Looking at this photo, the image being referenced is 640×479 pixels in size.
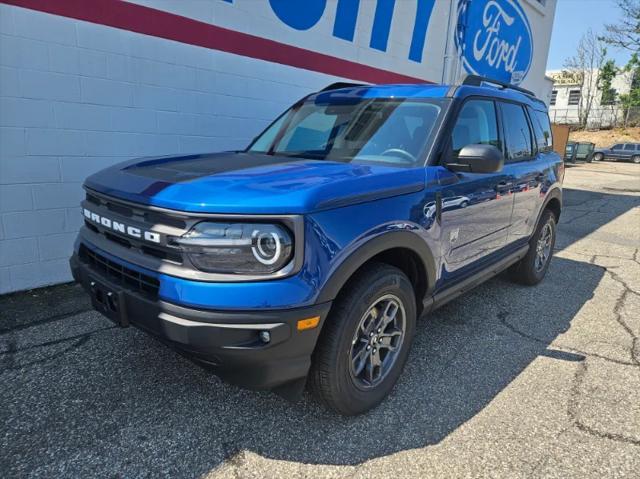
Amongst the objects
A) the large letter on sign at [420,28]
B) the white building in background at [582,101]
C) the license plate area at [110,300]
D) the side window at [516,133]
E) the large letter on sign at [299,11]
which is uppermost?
the white building in background at [582,101]

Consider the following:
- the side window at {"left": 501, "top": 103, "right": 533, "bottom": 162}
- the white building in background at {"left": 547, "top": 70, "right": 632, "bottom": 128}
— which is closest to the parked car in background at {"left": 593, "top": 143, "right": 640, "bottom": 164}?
the white building in background at {"left": 547, "top": 70, "right": 632, "bottom": 128}

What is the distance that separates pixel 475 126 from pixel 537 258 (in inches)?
85.3

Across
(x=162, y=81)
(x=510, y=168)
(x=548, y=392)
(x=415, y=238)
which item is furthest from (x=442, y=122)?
(x=162, y=81)

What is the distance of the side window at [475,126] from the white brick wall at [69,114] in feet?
10.3

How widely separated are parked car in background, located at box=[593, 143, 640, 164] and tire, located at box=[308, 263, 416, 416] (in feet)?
115

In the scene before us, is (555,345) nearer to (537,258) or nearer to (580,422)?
(580,422)

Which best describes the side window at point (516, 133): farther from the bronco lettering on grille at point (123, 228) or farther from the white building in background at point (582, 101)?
the white building in background at point (582, 101)

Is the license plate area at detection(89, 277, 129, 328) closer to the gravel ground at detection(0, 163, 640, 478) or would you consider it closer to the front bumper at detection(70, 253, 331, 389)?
the front bumper at detection(70, 253, 331, 389)

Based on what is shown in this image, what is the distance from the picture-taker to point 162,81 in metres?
4.83

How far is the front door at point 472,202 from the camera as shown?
9.60ft

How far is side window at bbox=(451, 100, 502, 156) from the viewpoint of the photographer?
10.2ft

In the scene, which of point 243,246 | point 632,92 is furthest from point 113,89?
point 632,92

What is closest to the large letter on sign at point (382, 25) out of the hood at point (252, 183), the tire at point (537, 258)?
the tire at point (537, 258)

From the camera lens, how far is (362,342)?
2547mm
